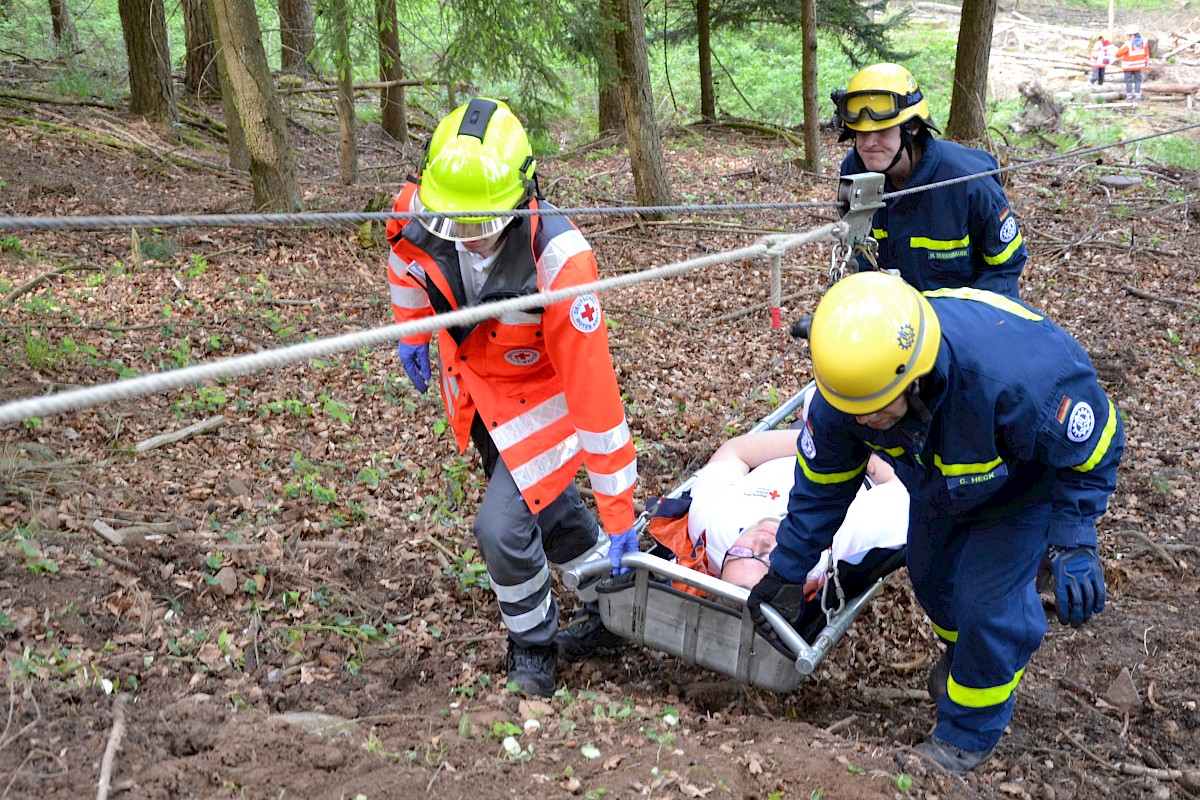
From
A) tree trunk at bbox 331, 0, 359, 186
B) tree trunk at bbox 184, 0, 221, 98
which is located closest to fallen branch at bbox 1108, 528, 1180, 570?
tree trunk at bbox 331, 0, 359, 186

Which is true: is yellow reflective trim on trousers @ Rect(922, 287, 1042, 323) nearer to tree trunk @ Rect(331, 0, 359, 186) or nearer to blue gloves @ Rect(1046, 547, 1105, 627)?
blue gloves @ Rect(1046, 547, 1105, 627)

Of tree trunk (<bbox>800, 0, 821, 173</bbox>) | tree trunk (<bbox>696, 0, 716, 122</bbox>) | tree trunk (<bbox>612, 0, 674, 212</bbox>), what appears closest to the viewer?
tree trunk (<bbox>612, 0, 674, 212</bbox>)

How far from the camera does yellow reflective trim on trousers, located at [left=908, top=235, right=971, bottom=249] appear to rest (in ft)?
13.3

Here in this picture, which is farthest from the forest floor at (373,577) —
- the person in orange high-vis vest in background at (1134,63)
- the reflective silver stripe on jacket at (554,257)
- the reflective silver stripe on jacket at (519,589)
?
the person in orange high-vis vest in background at (1134,63)

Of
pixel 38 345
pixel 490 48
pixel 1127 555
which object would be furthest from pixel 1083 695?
pixel 490 48

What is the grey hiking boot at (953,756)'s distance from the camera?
3051 millimetres

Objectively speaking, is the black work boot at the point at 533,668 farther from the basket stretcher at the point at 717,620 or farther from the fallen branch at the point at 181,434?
the fallen branch at the point at 181,434

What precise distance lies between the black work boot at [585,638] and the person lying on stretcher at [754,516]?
1.37 ft

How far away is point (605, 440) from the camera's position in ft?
10.2

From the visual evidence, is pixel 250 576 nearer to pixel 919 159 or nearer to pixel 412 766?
pixel 412 766

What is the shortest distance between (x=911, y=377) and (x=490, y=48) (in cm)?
641

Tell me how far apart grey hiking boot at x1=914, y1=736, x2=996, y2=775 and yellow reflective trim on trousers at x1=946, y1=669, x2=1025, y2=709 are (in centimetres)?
18

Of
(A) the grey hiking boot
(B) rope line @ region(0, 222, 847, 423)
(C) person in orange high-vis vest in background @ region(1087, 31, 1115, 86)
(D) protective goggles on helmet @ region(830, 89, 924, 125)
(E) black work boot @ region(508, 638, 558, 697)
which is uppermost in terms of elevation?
(C) person in orange high-vis vest in background @ region(1087, 31, 1115, 86)

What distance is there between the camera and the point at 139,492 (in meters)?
4.13
